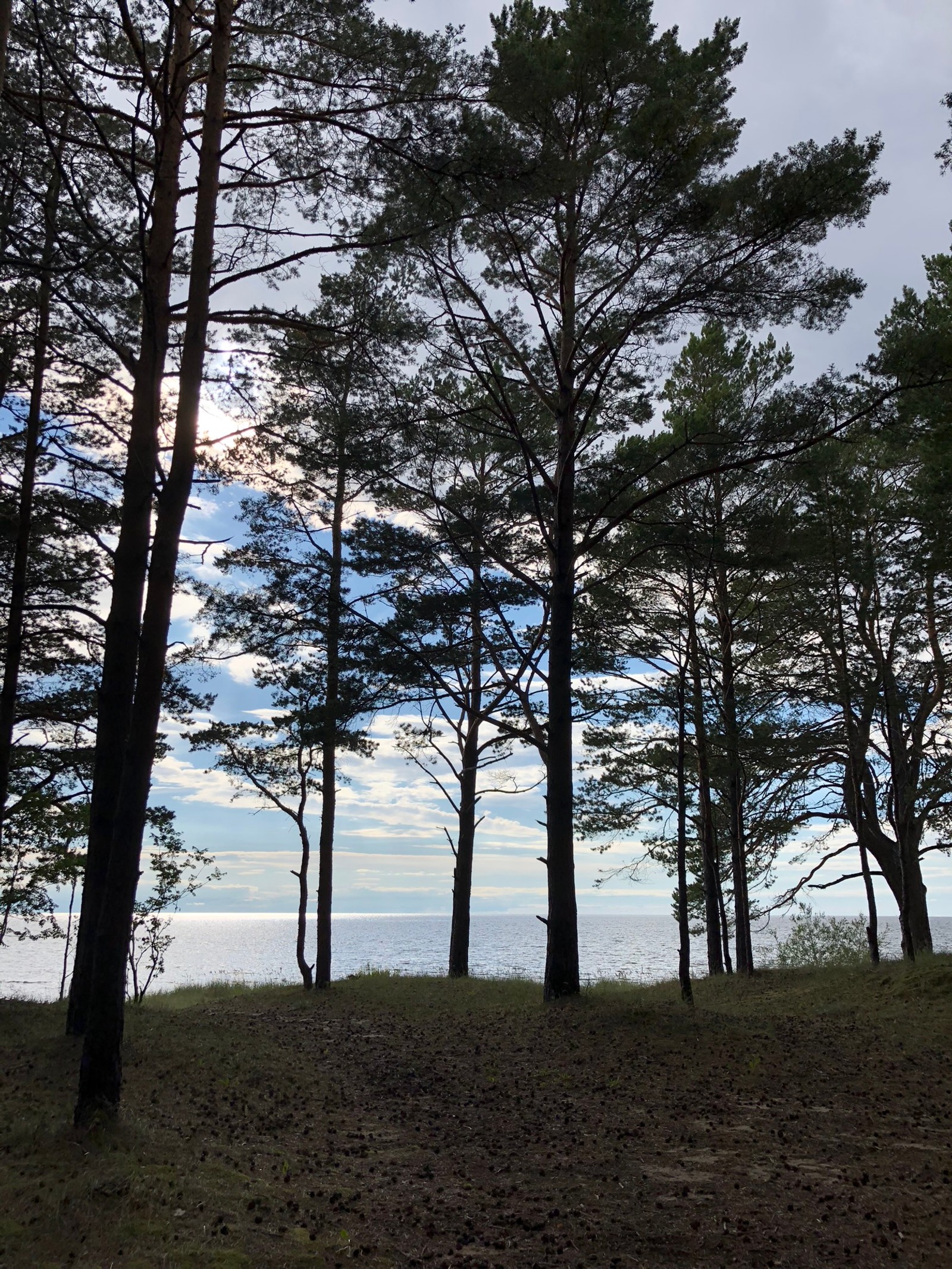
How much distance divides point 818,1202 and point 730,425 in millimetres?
11728

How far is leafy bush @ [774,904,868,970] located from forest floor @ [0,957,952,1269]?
18.2 m

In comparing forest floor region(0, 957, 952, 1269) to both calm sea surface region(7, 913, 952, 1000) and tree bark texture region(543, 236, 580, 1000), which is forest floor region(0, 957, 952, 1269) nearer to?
tree bark texture region(543, 236, 580, 1000)

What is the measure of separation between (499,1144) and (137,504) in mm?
6302

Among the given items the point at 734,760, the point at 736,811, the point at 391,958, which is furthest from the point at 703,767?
the point at 391,958

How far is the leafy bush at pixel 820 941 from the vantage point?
89.7ft

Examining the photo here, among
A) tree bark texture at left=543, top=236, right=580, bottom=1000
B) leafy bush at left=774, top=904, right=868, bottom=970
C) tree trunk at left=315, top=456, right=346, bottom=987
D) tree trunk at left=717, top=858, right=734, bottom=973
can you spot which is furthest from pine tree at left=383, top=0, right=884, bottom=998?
leafy bush at left=774, top=904, right=868, bottom=970

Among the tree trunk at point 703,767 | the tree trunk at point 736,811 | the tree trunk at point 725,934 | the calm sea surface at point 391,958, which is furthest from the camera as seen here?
the calm sea surface at point 391,958

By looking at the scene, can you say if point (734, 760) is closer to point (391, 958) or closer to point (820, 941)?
point (820, 941)

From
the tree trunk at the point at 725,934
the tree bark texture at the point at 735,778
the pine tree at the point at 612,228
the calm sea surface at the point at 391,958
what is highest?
the pine tree at the point at 612,228

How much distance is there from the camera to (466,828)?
19266mm

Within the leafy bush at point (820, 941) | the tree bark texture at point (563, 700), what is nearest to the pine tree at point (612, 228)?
the tree bark texture at point (563, 700)

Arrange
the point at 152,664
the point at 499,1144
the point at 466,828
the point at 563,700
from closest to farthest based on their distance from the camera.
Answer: the point at 499,1144 < the point at 152,664 < the point at 563,700 < the point at 466,828

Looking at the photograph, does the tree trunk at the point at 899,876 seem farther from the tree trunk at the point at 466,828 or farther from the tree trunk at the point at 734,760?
the tree trunk at the point at 466,828

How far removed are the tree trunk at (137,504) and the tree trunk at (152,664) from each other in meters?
0.32
